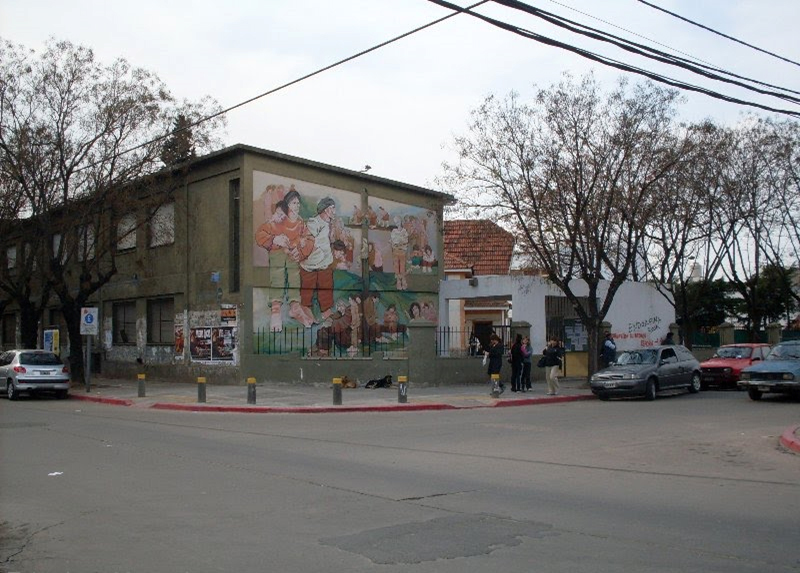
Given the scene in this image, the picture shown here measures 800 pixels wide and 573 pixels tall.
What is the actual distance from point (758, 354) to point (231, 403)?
59.9 feet

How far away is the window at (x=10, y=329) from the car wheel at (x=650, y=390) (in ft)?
121

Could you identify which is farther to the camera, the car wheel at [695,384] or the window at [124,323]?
the window at [124,323]

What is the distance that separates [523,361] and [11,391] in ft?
54.1

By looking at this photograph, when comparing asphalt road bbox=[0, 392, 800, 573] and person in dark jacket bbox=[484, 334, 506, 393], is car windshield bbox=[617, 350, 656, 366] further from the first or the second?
asphalt road bbox=[0, 392, 800, 573]

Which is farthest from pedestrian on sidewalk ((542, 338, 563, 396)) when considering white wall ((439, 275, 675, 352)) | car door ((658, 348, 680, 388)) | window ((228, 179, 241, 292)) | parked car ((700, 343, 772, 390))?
window ((228, 179, 241, 292))

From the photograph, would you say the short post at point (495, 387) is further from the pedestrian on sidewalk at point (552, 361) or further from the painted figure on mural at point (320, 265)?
the painted figure on mural at point (320, 265)

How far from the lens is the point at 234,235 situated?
3066cm

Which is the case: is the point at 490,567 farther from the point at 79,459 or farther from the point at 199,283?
the point at 199,283

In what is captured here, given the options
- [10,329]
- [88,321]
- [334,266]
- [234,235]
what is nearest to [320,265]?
[334,266]

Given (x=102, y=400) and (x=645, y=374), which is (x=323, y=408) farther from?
(x=645, y=374)

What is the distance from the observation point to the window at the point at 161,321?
34062 millimetres

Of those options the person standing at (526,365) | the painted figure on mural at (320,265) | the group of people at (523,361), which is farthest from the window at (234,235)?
the person standing at (526,365)

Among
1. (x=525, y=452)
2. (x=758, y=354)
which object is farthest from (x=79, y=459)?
(x=758, y=354)

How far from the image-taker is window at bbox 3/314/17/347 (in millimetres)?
47531
